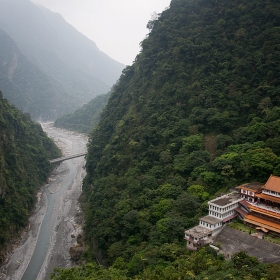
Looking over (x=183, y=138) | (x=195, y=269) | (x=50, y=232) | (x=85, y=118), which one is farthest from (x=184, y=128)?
(x=85, y=118)

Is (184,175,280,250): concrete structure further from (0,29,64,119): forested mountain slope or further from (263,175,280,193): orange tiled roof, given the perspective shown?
(0,29,64,119): forested mountain slope

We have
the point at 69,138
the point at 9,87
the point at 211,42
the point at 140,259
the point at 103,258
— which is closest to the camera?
the point at 140,259

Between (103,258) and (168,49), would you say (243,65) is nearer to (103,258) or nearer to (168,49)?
(168,49)

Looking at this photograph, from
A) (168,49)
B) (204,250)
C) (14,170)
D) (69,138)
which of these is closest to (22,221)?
(14,170)

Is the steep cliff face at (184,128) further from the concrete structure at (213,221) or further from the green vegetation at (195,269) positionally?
the concrete structure at (213,221)

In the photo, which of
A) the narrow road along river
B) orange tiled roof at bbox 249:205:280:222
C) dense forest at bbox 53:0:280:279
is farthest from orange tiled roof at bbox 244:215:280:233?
the narrow road along river

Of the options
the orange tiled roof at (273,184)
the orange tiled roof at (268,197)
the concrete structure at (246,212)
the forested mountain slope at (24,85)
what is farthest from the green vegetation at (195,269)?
the forested mountain slope at (24,85)

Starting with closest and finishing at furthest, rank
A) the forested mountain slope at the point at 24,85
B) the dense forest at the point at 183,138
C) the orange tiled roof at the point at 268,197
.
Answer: the orange tiled roof at the point at 268,197
the dense forest at the point at 183,138
the forested mountain slope at the point at 24,85
